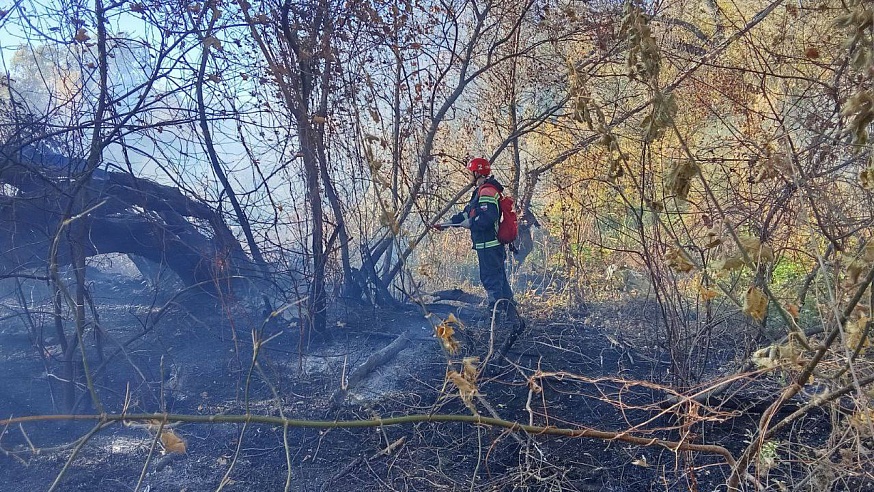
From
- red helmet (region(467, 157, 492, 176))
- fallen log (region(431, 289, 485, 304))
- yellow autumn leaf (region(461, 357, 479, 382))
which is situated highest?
red helmet (region(467, 157, 492, 176))

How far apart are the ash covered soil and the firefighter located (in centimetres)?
39

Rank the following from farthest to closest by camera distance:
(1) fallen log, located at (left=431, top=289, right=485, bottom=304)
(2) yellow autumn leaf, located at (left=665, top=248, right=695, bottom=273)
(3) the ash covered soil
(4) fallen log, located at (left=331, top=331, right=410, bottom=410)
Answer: (1) fallen log, located at (left=431, top=289, right=485, bottom=304) → (4) fallen log, located at (left=331, top=331, right=410, bottom=410) → (3) the ash covered soil → (2) yellow autumn leaf, located at (left=665, top=248, right=695, bottom=273)

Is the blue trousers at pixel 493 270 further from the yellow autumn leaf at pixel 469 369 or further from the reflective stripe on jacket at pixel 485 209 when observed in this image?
the yellow autumn leaf at pixel 469 369

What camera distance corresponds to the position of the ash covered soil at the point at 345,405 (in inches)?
Result: 150

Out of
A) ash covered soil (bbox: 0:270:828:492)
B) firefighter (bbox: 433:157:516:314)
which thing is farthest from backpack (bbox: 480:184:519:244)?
ash covered soil (bbox: 0:270:828:492)

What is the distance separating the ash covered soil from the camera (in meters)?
3.80

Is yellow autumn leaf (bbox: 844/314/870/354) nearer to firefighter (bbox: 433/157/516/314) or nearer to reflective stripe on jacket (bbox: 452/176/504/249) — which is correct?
firefighter (bbox: 433/157/516/314)

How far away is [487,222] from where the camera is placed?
5.95 m

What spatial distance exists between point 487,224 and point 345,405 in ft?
7.16

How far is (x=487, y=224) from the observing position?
19.6ft

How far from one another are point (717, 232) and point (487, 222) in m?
4.15

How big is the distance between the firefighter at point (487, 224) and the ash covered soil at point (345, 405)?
0.39 m

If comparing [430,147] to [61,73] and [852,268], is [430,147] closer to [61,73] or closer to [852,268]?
[61,73]

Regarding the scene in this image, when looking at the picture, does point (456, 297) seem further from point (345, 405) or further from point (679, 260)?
point (679, 260)
